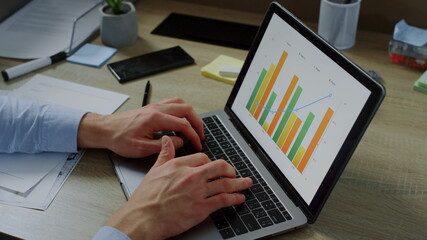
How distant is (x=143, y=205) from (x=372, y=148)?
49 cm

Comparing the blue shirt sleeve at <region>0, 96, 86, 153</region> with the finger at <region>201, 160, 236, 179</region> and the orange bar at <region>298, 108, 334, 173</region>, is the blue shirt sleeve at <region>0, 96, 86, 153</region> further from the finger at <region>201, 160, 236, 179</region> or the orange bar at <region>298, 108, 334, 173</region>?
the orange bar at <region>298, 108, 334, 173</region>

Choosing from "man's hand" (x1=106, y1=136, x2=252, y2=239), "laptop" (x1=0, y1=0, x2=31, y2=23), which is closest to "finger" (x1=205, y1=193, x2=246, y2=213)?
"man's hand" (x1=106, y1=136, x2=252, y2=239)

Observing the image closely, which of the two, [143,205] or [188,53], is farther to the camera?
[188,53]

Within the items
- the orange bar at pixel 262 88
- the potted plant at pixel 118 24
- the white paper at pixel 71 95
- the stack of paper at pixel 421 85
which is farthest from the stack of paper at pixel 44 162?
the stack of paper at pixel 421 85

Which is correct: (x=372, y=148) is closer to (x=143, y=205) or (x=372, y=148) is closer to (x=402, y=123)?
(x=402, y=123)

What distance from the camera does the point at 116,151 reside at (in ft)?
3.08

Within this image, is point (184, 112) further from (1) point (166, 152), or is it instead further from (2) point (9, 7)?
(2) point (9, 7)

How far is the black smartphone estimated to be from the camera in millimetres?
1225

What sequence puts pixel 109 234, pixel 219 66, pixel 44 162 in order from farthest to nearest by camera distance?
pixel 219 66
pixel 44 162
pixel 109 234

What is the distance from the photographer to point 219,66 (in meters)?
1.25

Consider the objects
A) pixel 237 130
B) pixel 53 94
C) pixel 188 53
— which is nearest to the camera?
pixel 237 130

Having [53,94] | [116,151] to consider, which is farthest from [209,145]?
[53,94]

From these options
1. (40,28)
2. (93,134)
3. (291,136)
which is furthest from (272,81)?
(40,28)

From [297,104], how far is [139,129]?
1.01ft
